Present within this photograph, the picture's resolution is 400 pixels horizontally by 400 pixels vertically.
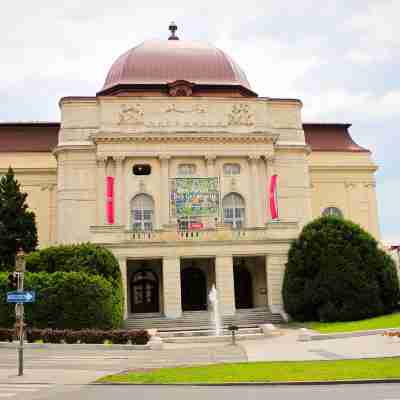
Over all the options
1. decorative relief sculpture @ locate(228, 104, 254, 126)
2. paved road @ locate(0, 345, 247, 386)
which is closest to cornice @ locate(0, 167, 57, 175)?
decorative relief sculpture @ locate(228, 104, 254, 126)

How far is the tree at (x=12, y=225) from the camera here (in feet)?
136

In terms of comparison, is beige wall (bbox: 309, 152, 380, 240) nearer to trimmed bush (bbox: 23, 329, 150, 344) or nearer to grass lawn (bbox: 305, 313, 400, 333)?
grass lawn (bbox: 305, 313, 400, 333)

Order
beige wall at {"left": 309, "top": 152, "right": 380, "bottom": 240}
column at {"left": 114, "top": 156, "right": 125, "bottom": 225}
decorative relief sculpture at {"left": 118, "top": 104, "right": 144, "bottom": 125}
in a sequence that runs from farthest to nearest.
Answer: beige wall at {"left": 309, "top": 152, "right": 380, "bottom": 240} < decorative relief sculpture at {"left": 118, "top": 104, "right": 144, "bottom": 125} < column at {"left": 114, "top": 156, "right": 125, "bottom": 225}

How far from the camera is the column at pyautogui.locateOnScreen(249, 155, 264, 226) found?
151ft

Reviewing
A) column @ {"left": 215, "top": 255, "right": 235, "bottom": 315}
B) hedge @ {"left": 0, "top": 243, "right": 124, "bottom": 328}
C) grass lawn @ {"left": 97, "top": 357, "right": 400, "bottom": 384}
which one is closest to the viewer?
grass lawn @ {"left": 97, "top": 357, "right": 400, "bottom": 384}

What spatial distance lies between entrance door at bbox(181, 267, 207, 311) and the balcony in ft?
15.4

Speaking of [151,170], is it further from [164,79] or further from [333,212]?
[333,212]

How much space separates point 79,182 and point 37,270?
11.6 metres

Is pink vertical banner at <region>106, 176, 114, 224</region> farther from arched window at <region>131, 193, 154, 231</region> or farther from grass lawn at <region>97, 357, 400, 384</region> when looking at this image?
grass lawn at <region>97, 357, 400, 384</region>

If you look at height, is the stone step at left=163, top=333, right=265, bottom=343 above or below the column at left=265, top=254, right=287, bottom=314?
below

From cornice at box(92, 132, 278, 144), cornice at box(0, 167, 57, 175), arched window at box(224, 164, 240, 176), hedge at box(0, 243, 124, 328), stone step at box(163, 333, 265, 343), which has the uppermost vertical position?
cornice at box(92, 132, 278, 144)

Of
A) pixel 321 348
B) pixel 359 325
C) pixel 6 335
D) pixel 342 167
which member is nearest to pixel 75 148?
pixel 6 335

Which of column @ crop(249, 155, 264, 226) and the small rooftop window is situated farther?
the small rooftop window

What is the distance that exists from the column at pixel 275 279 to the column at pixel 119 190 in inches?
460
